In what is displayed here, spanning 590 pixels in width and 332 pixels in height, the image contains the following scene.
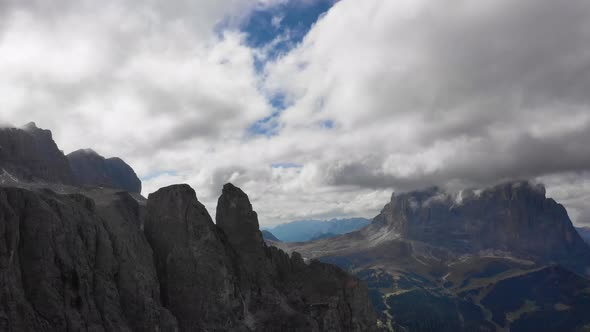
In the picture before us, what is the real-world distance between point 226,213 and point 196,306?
122ft

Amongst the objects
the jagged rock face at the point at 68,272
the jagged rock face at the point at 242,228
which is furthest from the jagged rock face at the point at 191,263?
the jagged rock face at the point at 242,228

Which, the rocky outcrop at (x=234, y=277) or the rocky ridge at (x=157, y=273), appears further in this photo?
the rocky outcrop at (x=234, y=277)

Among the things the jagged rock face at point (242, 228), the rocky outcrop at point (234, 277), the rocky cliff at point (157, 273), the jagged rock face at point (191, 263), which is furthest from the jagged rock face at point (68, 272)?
the jagged rock face at point (242, 228)

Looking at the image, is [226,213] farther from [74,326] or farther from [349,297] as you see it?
[74,326]

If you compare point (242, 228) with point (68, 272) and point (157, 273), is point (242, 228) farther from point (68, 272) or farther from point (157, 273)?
point (68, 272)

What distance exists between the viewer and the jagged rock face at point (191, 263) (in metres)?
105

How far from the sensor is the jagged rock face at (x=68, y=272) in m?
69.8

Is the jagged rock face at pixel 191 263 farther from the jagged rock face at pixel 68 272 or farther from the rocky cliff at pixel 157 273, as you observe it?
the jagged rock face at pixel 68 272

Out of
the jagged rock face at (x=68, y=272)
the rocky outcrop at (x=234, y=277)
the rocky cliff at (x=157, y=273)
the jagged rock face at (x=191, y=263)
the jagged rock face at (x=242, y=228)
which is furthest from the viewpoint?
the jagged rock face at (x=242, y=228)

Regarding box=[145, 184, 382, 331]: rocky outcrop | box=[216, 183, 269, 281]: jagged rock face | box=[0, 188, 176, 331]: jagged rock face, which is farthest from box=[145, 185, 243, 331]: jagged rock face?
box=[216, 183, 269, 281]: jagged rock face

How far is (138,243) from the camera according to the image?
104 metres

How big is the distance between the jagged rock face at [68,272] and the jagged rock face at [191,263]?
8.20m

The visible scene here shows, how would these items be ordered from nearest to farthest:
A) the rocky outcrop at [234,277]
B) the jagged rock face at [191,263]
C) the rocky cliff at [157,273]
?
the rocky cliff at [157,273] → the jagged rock face at [191,263] → the rocky outcrop at [234,277]

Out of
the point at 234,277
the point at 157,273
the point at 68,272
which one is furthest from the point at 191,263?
the point at 68,272
